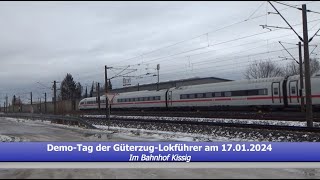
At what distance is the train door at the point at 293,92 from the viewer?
3362 centimetres

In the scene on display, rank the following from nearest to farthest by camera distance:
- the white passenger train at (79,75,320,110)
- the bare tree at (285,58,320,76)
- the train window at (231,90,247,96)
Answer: the white passenger train at (79,75,320,110)
the train window at (231,90,247,96)
the bare tree at (285,58,320,76)

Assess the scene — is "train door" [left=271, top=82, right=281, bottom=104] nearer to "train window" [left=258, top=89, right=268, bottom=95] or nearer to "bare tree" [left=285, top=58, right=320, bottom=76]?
"train window" [left=258, top=89, right=268, bottom=95]

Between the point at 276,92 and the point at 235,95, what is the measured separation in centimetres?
577

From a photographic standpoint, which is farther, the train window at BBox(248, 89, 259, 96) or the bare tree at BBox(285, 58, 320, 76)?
the bare tree at BBox(285, 58, 320, 76)

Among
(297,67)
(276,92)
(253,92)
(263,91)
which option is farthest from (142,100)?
(297,67)

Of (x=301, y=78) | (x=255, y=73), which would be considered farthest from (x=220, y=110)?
(x=255, y=73)

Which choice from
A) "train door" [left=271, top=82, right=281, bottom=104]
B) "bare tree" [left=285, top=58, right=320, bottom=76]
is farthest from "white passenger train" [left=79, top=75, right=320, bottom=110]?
"bare tree" [left=285, top=58, right=320, bottom=76]

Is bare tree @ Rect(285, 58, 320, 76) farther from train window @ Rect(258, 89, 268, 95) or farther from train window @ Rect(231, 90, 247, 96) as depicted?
train window @ Rect(258, 89, 268, 95)

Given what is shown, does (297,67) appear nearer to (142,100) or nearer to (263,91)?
(142,100)

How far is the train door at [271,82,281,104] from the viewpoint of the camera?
116 ft

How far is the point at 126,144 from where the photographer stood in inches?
372

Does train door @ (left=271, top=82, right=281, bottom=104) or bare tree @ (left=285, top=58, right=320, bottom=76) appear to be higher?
bare tree @ (left=285, top=58, right=320, bottom=76)

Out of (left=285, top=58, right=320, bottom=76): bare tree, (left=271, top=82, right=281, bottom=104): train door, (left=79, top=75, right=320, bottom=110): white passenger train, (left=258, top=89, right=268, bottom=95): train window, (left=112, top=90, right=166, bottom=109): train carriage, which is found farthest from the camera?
(left=285, top=58, right=320, bottom=76): bare tree

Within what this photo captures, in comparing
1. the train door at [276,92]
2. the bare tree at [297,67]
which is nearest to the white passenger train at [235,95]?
the train door at [276,92]
